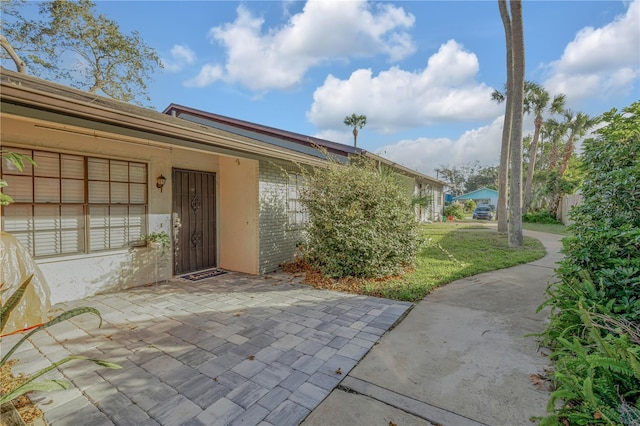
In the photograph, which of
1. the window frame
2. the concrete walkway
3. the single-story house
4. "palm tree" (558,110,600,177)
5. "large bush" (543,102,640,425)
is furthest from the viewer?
"palm tree" (558,110,600,177)

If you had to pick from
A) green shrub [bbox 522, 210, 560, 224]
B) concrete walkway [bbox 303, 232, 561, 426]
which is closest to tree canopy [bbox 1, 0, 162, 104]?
concrete walkway [bbox 303, 232, 561, 426]

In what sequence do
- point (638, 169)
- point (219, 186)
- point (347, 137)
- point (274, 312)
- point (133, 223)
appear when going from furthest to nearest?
1. point (347, 137)
2. point (219, 186)
3. point (133, 223)
4. point (274, 312)
5. point (638, 169)

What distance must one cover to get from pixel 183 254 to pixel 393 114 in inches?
582

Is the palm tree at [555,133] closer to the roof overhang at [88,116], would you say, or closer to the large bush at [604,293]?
the large bush at [604,293]

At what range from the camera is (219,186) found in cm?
701

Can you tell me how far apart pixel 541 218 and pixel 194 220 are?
21429 millimetres

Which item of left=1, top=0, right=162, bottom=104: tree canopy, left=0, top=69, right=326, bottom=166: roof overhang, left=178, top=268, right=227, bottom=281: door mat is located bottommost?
left=178, top=268, right=227, bottom=281: door mat

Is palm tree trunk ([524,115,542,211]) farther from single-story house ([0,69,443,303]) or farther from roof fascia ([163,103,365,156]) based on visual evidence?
single-story house ([0,69,443,303])

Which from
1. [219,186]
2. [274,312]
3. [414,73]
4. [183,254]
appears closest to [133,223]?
[183,254]

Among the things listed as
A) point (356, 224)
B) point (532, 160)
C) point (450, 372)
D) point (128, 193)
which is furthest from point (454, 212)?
point (128, 193)

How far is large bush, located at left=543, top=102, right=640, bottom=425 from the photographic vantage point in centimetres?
189

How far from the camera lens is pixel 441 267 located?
271 inches

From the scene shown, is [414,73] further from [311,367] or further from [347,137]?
[347,137]

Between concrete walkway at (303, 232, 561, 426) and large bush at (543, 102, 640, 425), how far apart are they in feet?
1.05
